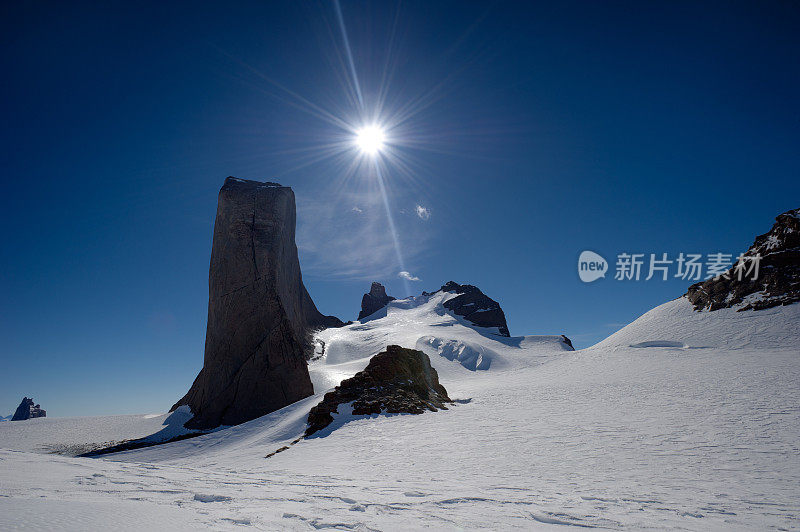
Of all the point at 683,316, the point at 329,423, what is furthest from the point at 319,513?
the point at 683,316

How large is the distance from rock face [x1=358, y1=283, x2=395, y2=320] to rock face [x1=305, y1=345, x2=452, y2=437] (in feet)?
301

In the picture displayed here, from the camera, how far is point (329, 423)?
15.0m

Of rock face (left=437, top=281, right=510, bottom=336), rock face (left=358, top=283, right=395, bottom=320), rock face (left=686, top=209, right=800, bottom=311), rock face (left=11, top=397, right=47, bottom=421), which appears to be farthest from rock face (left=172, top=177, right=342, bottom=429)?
rock face (left=358, top=283, right=395, bottom=320)

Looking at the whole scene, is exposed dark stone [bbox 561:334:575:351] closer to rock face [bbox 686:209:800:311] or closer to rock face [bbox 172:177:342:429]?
rock face [bbox 686:209:800:311]

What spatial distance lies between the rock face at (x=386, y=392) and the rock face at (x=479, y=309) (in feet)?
227

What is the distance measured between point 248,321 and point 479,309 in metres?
70.8

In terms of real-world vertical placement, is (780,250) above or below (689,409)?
above

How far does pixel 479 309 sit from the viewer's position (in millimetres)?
91438

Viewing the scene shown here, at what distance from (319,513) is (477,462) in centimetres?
614

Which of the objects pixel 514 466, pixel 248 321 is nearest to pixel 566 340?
pixel 248 321

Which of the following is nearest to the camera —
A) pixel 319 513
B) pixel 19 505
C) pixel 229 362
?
A: pixel 19 505

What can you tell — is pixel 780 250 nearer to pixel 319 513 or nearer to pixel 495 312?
pixel 319 513

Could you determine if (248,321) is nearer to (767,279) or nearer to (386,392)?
(386,392)

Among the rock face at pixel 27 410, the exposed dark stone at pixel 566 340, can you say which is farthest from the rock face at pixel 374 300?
the rock face at pixel 27 410
